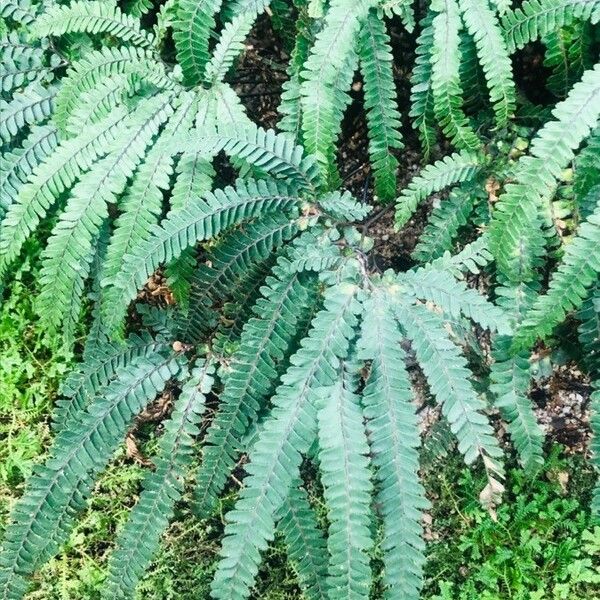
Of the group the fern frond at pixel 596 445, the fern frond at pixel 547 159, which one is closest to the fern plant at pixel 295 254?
the fern frond at pixel 547 159

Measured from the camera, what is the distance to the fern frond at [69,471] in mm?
2191

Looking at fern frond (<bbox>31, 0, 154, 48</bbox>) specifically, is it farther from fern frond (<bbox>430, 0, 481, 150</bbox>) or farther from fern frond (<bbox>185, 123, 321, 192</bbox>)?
fern frond (<bbox>430, 0, 481, 150</bbox>)

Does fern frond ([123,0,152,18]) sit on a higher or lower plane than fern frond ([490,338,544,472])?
higher

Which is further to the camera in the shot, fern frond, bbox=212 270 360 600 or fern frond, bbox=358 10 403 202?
fern frond, bbox=358 10 403 202

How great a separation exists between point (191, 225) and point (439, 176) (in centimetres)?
89

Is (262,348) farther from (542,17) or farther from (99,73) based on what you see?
(542,17)

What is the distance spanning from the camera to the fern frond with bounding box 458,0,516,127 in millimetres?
2008

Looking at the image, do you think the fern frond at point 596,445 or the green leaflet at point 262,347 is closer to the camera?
the fern frond at point 596,445

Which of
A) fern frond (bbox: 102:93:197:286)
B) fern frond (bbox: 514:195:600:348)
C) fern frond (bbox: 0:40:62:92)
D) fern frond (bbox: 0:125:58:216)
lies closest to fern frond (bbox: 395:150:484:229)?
fern frond (bbox: 514:195:600:348)

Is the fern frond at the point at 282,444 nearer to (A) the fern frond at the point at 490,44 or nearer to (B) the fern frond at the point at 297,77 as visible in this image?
(B) the fern frond at the point at 297,77

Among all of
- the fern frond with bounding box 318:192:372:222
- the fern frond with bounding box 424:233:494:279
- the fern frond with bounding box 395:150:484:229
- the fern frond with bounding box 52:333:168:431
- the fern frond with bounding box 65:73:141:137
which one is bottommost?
the fern frond with bounding box 52:333:168:431

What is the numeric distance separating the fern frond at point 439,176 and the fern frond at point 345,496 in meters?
0.78

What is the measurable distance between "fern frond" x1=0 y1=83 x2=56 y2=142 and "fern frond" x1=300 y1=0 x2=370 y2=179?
3.69ft

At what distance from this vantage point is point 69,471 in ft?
7.45
